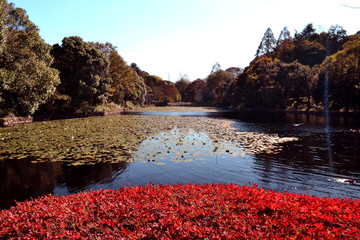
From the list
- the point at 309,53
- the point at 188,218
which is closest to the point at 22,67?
the point at 188,218

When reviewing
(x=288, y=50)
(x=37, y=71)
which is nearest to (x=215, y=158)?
(x=37, y=71)

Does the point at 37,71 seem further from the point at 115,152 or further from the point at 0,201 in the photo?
the point at 0,201

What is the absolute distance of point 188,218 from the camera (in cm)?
383

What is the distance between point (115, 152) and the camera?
1229 centimetres

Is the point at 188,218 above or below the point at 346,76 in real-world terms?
below

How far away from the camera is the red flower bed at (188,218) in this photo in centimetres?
343

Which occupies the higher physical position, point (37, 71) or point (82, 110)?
point (37, 71)

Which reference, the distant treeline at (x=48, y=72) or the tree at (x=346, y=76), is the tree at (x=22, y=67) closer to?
the distant treeline at (x=48, y=72)

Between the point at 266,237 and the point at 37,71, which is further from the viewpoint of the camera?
the point at 37,71

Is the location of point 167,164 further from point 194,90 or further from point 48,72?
A: point 194,90

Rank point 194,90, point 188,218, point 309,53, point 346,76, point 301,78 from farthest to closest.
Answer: point 194,90 → point 309,53 → point 301,78 → point 346,76 → point 188,218

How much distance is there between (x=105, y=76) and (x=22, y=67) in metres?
19.4

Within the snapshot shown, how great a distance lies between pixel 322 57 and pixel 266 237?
263 ft

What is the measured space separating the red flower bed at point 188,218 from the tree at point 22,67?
850 inches
